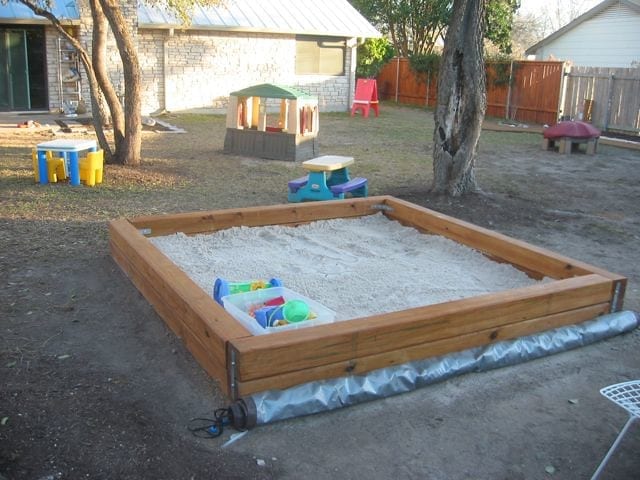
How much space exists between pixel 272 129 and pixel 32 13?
7.97 m

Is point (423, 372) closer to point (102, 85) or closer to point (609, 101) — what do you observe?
point (102, 85)

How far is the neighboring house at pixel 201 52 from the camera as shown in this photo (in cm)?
1630

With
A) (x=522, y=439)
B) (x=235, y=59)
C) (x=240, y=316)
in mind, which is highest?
(x=235, y=59)

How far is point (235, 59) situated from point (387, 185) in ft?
36.6

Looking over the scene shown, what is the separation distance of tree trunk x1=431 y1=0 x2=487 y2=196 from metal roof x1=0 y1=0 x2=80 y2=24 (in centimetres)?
1116

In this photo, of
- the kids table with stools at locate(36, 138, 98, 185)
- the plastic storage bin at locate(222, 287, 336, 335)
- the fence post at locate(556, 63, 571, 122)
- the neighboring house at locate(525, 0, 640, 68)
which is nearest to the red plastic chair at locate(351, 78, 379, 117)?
the fence post at locate(556, 63, 571, 122)

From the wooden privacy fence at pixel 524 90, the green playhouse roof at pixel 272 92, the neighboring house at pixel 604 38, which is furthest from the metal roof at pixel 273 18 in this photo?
the neighboring house at pixel 604 38

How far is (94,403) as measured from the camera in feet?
10.3

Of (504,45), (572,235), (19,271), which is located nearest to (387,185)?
(572,235)

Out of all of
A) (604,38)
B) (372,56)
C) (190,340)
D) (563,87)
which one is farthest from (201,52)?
(190,340)

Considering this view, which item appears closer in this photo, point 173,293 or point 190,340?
point 190,340

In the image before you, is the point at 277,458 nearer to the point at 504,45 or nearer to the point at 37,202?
the point at 37,202

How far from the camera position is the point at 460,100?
24.9 ft

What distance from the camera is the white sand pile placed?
4379 millimetres
